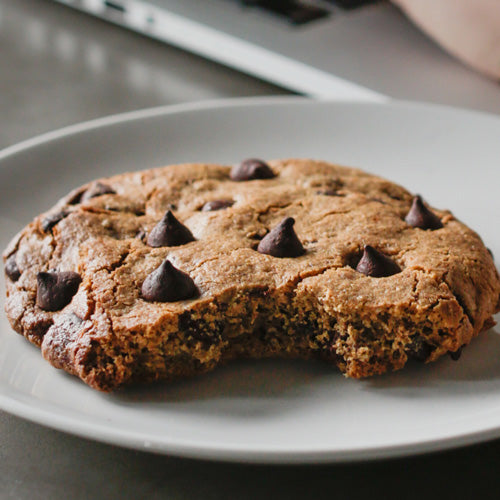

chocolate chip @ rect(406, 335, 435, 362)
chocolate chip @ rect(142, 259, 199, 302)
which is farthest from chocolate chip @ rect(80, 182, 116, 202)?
chocolate chip @ rect(406, 335, 435, 362)

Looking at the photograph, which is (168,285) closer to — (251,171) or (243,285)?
(243,285)

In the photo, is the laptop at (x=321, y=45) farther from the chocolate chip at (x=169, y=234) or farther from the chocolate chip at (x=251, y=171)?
the chocolate chip at (x=169, y=234)

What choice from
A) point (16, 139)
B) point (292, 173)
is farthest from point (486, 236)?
point (16, 139)

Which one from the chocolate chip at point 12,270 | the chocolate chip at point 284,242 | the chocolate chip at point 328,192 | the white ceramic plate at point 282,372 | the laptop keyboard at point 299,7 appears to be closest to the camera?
the white ceramic plate at point 282,372

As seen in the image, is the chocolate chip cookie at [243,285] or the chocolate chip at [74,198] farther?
the chocolate chip at [74,198]

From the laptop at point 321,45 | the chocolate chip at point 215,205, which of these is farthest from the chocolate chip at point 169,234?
the laptop at point 321,45

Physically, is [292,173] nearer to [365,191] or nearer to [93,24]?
[365,191]
